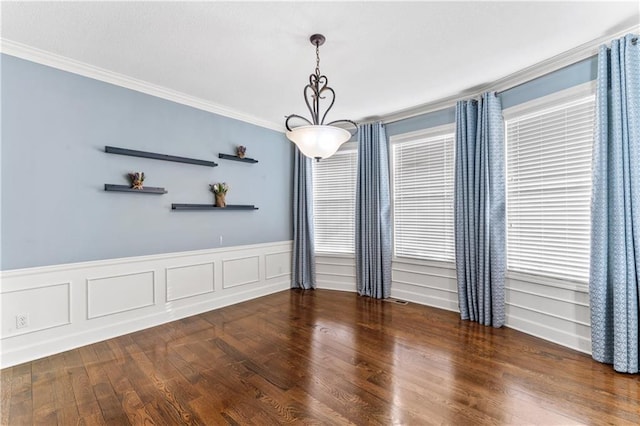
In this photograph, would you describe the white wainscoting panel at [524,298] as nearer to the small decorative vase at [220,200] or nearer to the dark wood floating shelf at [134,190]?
the small decorative vase at [220,200]

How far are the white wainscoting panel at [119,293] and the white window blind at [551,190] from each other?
163 inches

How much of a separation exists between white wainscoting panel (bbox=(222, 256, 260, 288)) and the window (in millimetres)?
2171

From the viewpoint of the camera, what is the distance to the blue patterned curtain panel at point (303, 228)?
5.04m

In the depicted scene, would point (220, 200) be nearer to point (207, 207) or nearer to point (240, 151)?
point (207, 207)

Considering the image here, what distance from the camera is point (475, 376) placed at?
2.36 metres

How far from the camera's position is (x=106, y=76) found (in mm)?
3127

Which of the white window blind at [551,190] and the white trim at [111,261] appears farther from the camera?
the white window blind at [551,190]

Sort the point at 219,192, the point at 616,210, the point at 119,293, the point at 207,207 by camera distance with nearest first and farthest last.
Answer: the point at 616,210
the point at 119,293
the point at 207,207
the point at 219,192

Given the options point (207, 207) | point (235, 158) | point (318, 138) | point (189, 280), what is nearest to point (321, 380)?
point (318, 138)

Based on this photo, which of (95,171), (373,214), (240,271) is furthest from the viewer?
(373,214)

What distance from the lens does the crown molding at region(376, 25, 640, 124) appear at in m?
2.59

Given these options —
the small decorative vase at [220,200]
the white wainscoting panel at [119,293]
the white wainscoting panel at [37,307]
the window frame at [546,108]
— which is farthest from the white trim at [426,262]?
the white wainscoting panel at [37,307]

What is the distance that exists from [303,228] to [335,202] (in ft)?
2.30

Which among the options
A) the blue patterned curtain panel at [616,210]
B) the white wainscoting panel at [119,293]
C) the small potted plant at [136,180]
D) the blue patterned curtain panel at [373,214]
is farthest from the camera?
the blue patterned curtain panel at [373,214]
